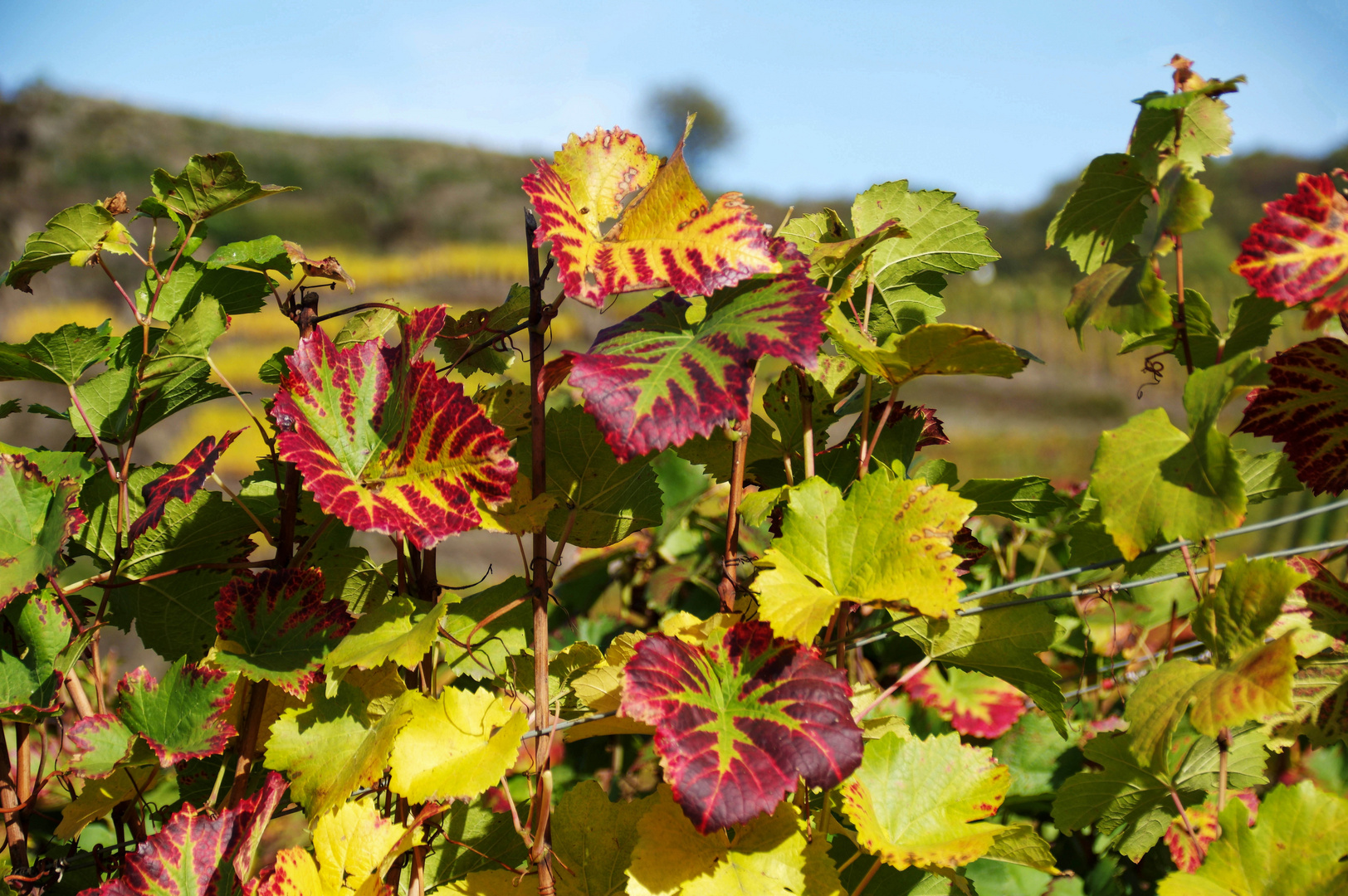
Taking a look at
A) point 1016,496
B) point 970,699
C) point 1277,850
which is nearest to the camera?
point 1277,850

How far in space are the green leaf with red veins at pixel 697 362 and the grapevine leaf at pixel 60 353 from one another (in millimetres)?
547

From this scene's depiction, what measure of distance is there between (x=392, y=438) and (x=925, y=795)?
0.55 metres

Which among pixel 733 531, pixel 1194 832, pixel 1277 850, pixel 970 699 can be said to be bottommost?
pixel 970 699

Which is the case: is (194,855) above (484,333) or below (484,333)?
below

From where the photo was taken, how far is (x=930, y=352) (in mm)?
666

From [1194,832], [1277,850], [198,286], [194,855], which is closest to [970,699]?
[1194,832]

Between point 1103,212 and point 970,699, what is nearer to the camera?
point 1103,212

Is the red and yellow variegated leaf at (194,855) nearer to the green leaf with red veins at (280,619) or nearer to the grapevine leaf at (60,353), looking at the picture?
the green leaf with red veins at (280,619)

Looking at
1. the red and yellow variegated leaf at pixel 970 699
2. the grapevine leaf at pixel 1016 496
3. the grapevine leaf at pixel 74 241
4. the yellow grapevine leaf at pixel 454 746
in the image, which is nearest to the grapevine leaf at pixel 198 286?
the grapevine leaf at pixel 74 241

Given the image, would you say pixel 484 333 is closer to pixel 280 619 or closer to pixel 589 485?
pixel 589 485

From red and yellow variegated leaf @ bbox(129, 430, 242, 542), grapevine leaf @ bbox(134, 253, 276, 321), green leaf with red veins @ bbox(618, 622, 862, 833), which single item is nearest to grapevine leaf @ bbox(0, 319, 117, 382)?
grapevine leaf @ bbox(134, 253, 276, 321)

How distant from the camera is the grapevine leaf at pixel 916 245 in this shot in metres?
0.83

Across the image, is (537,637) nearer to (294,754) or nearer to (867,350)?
(294,754)

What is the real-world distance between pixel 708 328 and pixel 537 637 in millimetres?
290
